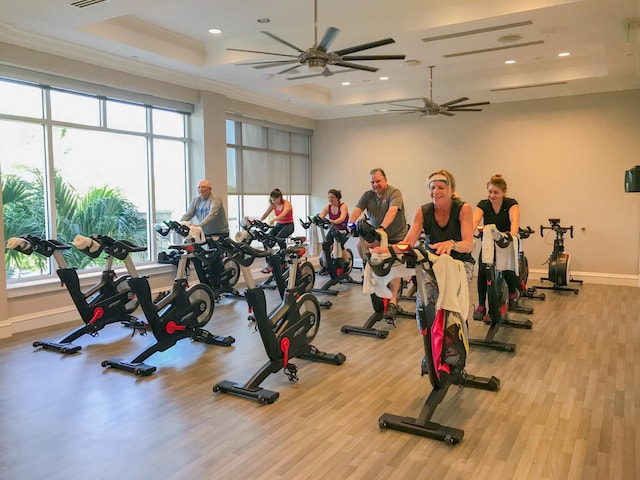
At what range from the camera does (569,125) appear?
8.34 metres

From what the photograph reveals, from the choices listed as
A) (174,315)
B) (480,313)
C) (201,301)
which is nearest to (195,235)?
(201,301)

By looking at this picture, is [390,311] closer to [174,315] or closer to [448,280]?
[174,315]

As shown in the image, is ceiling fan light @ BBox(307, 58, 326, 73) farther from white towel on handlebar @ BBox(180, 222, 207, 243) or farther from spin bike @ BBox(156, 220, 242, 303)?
spin bike @ BBox(156, 220, 242, 303)

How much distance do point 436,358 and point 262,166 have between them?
6984 mm

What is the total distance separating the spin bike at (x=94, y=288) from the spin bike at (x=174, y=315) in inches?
18.3

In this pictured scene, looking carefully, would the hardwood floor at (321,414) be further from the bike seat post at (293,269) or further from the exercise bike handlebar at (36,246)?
the exercise bike handlebar at (36,246)

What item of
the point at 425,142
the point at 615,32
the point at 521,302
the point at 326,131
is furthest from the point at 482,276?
the point at 326,131

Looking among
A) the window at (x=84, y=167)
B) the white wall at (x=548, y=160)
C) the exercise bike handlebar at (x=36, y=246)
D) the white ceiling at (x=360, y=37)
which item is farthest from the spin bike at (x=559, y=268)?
the exercise bike handlebar at (x=36, y=246)

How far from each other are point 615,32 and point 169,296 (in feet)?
18.7

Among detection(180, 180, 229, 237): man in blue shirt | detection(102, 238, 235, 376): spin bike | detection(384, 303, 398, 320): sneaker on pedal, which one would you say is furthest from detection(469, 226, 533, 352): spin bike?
detection(180, 180, 229, 237): man in blue shirt

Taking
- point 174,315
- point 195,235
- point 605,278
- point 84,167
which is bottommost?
point 605,278

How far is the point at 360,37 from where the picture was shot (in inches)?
228

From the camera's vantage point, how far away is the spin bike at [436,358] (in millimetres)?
2875

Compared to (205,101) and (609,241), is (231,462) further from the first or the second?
(609,241)
